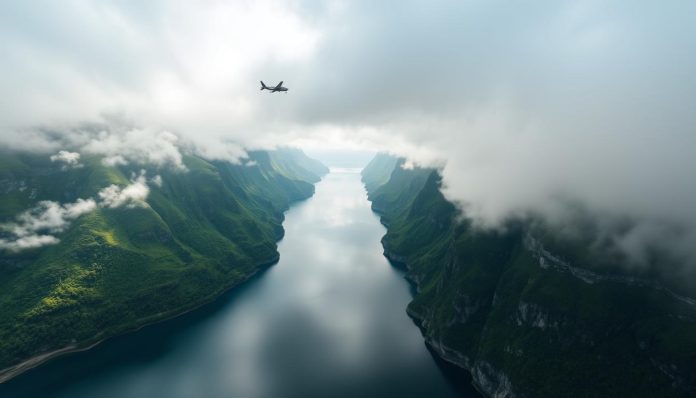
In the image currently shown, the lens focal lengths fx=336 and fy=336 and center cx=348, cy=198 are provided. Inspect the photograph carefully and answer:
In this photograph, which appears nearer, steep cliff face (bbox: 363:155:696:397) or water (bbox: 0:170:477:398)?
steep cliff face (bbox: 363:155:696:397)

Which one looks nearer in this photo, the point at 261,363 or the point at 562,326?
the point at 562,326

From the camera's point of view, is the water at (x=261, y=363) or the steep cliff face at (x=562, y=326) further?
the water at (x=261, y=363)

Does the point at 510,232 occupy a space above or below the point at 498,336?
above

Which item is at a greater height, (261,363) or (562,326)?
(261,363)

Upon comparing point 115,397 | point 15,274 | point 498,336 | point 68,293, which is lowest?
point 498,336

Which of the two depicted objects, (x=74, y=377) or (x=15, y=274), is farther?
(x=15, y=274)

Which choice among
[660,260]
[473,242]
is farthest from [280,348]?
[660,260]

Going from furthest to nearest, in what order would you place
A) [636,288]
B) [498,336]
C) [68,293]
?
1. [68,293]
2. [498,336]
3. [636,288]

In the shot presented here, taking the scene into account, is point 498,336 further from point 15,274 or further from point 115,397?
point 15,274
